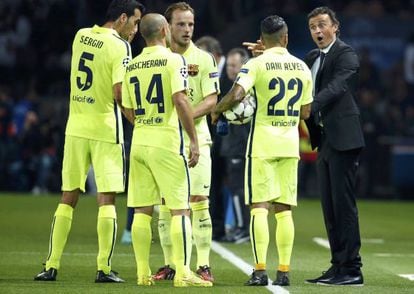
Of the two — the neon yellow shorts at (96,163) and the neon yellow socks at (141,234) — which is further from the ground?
the neon yellow shorts at (96,163)

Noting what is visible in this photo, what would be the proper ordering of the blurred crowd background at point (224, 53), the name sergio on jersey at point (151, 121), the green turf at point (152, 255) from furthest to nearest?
the blurred crowd background at point (224, 53) → the green turf at point (152, 255) → the name sergio on jersey at point (151, 121)

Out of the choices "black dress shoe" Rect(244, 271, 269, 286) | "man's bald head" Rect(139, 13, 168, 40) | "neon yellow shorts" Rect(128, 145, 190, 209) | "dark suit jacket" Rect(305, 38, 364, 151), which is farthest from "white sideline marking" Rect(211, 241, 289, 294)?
"man's bald head" Rect(139, 13, 168, 40)

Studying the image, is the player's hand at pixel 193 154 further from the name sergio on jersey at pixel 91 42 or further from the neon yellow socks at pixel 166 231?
the name sergio on jersey at pixel 91 42

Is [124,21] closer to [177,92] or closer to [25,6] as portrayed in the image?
[177,92]

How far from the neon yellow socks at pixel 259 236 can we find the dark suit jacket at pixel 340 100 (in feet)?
3.32

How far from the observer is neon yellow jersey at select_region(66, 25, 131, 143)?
10562 mm

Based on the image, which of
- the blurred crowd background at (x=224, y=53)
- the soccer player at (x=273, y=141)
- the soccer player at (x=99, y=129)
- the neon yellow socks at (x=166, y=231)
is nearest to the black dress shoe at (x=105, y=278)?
the soccer player at (x=99, y=129)

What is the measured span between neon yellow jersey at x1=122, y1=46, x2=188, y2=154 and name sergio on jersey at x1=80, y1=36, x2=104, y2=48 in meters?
0.55

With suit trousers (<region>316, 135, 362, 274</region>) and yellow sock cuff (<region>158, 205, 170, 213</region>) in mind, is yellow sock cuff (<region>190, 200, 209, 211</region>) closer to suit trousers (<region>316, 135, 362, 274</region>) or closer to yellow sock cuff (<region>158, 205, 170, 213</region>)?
yellow sock cuff (<region>158, 205, 170, 213</region>)

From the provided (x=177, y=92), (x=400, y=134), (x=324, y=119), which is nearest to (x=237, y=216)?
(x=324, y=119)

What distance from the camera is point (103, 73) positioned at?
1061 centimetres

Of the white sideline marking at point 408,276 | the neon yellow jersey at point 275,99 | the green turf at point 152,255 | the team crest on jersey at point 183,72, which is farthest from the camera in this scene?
the white sideline marking at point 408,276

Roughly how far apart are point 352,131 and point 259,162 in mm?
989

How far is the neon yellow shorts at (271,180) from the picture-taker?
408 inches
